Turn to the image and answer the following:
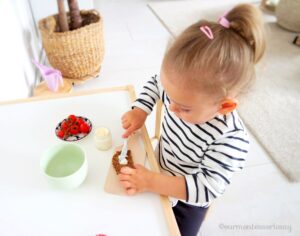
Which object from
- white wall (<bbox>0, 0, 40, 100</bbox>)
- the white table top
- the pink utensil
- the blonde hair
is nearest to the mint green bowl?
the white table top

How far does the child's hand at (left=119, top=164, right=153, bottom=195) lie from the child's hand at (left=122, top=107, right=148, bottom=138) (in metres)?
0.12

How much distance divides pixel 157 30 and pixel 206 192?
6.84ft

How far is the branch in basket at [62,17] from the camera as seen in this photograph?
1.59 m

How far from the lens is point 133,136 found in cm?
70

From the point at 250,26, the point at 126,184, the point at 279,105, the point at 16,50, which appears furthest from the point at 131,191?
the point at 279,105

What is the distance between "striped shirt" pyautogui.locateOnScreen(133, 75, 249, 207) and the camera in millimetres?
584

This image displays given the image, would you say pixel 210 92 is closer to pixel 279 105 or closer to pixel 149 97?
pixel 149 97

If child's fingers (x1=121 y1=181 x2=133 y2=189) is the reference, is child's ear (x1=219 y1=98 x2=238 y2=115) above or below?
above

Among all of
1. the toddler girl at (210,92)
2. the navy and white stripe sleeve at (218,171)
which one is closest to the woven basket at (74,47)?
the toddler girl at (210,92)

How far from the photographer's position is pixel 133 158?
645 millimetres

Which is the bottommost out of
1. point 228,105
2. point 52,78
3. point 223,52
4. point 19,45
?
point 52,78

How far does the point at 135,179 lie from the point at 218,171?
170 mm

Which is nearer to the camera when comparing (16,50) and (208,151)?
(208,151)

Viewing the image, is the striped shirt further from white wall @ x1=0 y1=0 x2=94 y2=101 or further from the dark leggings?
Answer: white wall @ x1=0 y1=0 x2=94 y2=101
